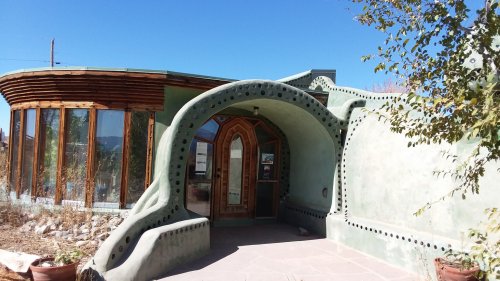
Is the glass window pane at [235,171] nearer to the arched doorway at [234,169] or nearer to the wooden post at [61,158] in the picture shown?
the arched doorway at [234,169]

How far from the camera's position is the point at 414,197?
595cm

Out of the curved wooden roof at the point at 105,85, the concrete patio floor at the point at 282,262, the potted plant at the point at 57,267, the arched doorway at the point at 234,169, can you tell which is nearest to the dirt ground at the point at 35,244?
the potted plant at the point at 57,267

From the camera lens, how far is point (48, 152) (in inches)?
327

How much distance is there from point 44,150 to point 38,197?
1.06 m

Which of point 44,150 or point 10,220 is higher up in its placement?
point 44,150

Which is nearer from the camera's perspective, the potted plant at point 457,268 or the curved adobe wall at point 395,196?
the potted plant at point 457,268

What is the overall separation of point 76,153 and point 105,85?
1662 mm

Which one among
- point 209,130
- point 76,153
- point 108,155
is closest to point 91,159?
point 108,155

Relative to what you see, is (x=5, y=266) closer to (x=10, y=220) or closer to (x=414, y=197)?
(x=10, y=220)

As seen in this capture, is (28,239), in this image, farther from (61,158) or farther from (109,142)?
(109,142)

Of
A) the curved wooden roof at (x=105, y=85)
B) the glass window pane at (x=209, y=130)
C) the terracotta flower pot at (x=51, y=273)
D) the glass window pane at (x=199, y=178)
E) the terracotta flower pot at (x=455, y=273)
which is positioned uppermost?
the curved wooden roof at (x=105, y=85)

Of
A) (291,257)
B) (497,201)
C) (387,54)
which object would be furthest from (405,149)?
(387,54)

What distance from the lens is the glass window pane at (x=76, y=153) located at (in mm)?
7863

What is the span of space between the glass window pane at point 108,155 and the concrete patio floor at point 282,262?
2.42m
